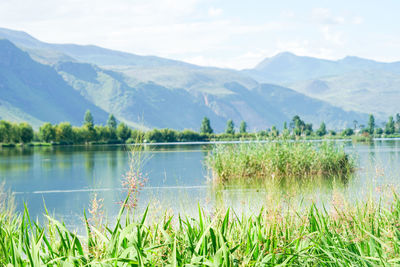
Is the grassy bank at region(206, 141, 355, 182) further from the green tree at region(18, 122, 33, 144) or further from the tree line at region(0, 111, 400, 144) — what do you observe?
the green tree at region(18, 122, 33, 144)

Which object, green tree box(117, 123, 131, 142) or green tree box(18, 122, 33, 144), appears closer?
green tree box(18, 122, 33, 144)

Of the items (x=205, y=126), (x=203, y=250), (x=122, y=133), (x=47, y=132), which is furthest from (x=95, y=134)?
(x=203, y=250)

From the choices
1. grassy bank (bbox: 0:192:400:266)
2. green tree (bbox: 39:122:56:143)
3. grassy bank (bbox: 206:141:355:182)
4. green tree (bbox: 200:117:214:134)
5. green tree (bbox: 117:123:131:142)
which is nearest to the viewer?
grassy bank (bbox: 0:192:400:266)

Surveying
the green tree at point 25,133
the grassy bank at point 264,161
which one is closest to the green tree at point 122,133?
the green tree at point 25,133

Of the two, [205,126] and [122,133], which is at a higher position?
[205,126]

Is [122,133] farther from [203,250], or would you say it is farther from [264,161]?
[203,250]

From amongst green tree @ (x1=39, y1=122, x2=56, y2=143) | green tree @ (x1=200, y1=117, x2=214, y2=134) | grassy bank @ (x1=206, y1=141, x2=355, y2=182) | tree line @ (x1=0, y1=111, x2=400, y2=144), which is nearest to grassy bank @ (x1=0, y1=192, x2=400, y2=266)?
grassy bank @ (x1=206, y1=141, x2=355, y2=182)

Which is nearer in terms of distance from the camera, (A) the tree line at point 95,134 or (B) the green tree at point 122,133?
(A) the tree line at point 95,134

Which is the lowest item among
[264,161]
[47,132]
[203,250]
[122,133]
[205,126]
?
[203,250]

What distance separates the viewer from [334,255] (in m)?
5.20

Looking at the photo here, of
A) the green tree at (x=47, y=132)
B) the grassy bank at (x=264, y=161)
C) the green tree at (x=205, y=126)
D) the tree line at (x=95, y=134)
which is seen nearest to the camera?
the grassy bank at (x=264, y=161)

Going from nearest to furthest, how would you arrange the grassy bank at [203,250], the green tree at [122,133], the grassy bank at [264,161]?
the grassy bank at [203,250], the grassy bank at [264,161], the green tree at [122,133]

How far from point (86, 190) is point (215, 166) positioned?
5861mm

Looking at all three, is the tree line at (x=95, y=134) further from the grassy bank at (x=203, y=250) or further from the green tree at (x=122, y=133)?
the grassy bank at (x=203, y=250)
